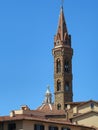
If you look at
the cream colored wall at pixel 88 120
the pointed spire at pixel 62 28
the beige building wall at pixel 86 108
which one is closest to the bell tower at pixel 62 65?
the pointed spire at pixel 62 28

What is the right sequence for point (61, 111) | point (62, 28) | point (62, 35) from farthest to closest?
point (62, 28) → point (62, 35) → point (61, 111)

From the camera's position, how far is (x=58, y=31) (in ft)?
412

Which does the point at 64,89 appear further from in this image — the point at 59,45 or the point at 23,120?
the point at 23,120

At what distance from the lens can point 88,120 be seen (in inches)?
2879

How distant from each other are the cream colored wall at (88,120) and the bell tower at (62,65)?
4109 centimetres

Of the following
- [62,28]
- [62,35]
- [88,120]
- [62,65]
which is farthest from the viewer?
[62,28]

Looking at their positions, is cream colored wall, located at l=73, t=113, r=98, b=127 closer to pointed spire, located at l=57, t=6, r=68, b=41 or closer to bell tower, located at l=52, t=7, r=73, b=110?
bell tower, located at l=52, t=7, r=73, b=110

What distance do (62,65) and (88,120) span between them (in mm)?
48398

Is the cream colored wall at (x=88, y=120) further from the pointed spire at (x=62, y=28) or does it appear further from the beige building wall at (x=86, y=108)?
the pointed spire at (x=62, y=28)

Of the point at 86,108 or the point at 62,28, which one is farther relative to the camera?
the point at 62,28

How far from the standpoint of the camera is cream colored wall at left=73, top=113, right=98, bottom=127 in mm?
72750

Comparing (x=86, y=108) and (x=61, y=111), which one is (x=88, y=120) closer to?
(x=86, y=108)

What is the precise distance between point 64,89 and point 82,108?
40533 mm

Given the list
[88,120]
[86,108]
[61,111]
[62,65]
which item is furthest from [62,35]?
[88,120]
